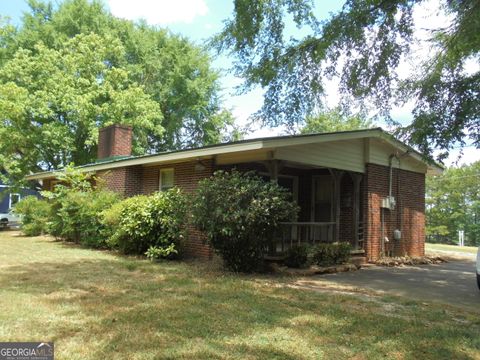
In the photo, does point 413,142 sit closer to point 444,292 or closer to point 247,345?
point 444,292

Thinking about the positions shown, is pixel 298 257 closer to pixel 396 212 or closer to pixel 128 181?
pixel 396 212

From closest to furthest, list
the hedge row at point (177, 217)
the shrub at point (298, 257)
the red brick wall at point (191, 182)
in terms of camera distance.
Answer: the hedge row at point (177, 217), the shrub at point (298, 257), the red brick wall at point (191, 182)

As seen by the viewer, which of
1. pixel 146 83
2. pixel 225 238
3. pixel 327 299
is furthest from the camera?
pixel 146 83

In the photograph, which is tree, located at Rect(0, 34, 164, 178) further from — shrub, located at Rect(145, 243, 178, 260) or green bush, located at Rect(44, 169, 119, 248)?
shrub, located at Rect(145, 243, 178, 260)

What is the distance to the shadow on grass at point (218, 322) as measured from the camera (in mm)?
4230

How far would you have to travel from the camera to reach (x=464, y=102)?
886 centimetres

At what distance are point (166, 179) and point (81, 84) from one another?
13.9 metres

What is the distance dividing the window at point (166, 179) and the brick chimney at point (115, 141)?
202 inches

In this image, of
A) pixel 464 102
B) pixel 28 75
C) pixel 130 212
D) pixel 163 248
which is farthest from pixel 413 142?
pixel 28 75

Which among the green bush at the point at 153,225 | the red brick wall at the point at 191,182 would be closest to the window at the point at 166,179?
the red brick wall at the point at 191,182

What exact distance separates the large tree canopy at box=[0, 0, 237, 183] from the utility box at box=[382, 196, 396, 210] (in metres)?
15.6

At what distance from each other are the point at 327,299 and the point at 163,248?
16.7 ft

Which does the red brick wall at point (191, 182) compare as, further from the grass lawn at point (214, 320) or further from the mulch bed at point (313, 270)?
the grass lawn at point (214, 320)

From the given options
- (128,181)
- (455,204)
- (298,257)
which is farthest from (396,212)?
(455,204)
